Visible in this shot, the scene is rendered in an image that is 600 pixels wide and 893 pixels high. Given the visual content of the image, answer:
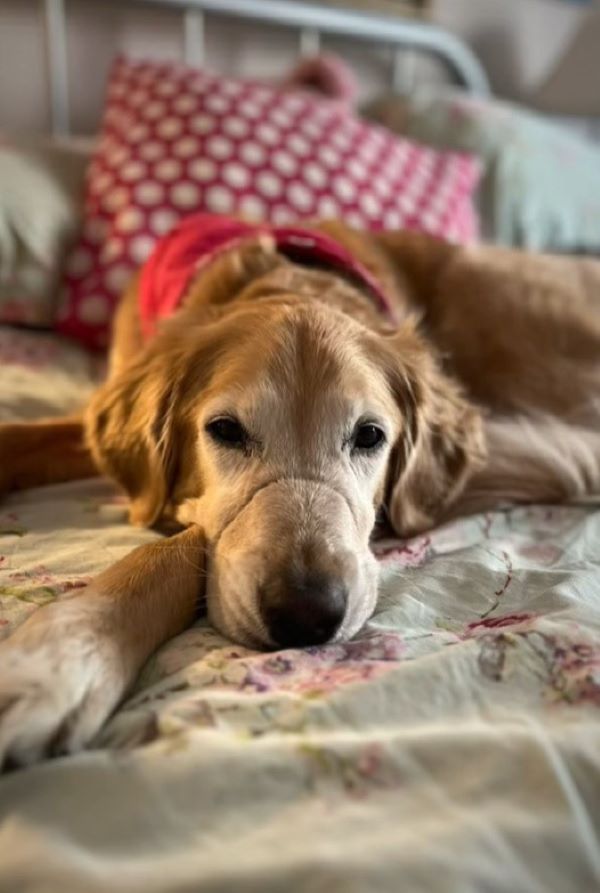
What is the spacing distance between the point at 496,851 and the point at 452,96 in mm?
3144

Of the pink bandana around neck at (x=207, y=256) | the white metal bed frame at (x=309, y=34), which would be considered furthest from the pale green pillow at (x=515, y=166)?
the pink bandana around neck at (x=207, y=256)

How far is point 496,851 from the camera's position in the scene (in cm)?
67

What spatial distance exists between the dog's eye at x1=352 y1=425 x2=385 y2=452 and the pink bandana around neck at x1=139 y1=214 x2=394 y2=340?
0.53 m

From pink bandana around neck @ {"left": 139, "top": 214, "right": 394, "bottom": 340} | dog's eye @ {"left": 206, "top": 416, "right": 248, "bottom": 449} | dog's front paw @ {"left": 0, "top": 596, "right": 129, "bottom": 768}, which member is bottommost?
dog's front paw @ {"left": 0, "top": 596, "right": 129, "bottom": 768}

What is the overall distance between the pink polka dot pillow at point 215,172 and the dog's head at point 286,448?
2.81 ft

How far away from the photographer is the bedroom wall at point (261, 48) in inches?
115

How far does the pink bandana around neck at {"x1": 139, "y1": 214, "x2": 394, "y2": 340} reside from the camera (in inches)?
71.6

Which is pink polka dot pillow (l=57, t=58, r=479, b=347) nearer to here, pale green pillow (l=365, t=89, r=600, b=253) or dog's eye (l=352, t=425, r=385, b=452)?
pale green pillow (l=365, t=89, r=600, b=253)

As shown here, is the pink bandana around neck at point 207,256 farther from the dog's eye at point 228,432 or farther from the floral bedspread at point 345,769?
the floral bedspread at point 345,769

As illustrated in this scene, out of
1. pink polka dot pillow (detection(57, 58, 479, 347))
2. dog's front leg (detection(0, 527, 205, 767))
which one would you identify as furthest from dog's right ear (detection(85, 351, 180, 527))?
pink polka dot pillow (detection(57, 58, 479, 347))

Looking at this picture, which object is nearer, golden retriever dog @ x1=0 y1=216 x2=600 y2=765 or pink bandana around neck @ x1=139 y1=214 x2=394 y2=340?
golden retriever dog @ x1=0 y1=216 x2=600 y2=765

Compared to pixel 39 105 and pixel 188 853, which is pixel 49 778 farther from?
pixel 39 105

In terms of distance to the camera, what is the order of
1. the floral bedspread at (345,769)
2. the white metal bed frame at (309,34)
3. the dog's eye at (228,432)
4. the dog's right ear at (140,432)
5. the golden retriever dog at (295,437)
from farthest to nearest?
the white metal bed frame at (309,34)
the dog's right ear at (140,432)
the dog's eye at (228,432)
the golden retriever dog at (295,437)
the floral bedspread at (345,769)

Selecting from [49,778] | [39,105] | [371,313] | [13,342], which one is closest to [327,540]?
[49,778]
